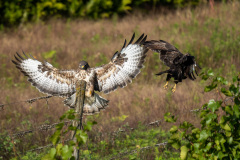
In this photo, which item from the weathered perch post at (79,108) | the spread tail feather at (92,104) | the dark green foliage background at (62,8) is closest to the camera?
the weathered perch post at (79,108)

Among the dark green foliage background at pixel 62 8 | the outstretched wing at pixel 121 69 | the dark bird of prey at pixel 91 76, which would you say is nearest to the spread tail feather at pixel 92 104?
the dark bird of prey at pixel 91 76

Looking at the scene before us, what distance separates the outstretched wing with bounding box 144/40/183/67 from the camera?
17.4 ft

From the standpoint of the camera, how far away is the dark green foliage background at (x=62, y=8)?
10.7 metres

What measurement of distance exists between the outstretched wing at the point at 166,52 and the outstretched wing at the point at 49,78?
4.18 ft

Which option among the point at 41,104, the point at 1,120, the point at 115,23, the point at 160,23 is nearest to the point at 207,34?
the point at 160,23

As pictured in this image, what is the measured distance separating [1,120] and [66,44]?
12.5 feet

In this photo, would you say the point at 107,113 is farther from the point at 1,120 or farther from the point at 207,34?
the point at 207,34

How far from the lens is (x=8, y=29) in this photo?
35.2 ft

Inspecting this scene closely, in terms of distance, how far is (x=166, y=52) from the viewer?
17.9ft

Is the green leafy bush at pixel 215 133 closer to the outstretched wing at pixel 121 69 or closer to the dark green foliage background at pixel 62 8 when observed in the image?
the outstretched wing at pixel 121 69

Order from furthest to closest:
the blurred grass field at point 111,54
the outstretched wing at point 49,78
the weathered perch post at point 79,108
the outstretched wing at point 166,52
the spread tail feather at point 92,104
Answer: the blurred grass field at point 111,54 → the outstretched wing at point 166,52 → the outstretched wing at point 49,78 → the spread tail feather at point 92,104 → the weathered perch post at point 79,108

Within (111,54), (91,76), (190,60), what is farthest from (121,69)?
(111,54)

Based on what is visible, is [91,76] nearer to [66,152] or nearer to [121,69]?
[121,69]

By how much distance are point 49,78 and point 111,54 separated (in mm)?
3967
